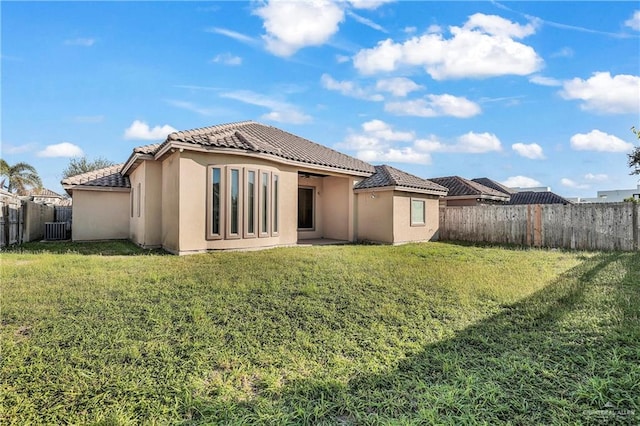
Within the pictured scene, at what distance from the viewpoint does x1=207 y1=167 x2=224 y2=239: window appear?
11.4m

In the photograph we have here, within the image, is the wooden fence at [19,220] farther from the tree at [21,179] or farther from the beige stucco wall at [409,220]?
the beige stucco wall at [409,220]

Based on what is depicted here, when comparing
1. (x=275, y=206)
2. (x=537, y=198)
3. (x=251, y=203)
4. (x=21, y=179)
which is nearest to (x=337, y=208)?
(x=275, y=206)

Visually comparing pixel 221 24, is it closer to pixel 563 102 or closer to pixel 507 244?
pixel 563 102

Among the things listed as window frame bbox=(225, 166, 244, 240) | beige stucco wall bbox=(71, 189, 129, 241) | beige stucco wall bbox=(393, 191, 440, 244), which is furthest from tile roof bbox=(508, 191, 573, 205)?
beige stucco wall bbox=(71, 189, 129, 241)

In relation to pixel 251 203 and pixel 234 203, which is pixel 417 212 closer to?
pixel 251 203

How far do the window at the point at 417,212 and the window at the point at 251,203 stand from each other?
28.4ft

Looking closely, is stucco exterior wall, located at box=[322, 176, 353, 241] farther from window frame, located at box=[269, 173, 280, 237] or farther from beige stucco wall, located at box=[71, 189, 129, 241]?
beige stucco wall, located at box=[71, 189, 129, 241]

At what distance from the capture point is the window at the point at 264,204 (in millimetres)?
12367

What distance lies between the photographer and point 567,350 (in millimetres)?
4223

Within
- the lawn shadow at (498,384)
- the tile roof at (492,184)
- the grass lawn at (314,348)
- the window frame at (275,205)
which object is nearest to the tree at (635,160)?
the tile roof at (492,184)

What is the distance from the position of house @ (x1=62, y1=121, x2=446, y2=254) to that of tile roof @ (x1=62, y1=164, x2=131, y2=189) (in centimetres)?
5

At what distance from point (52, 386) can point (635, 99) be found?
705 inches

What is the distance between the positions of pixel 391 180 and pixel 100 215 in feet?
48.2

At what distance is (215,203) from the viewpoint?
11406 millimetres
